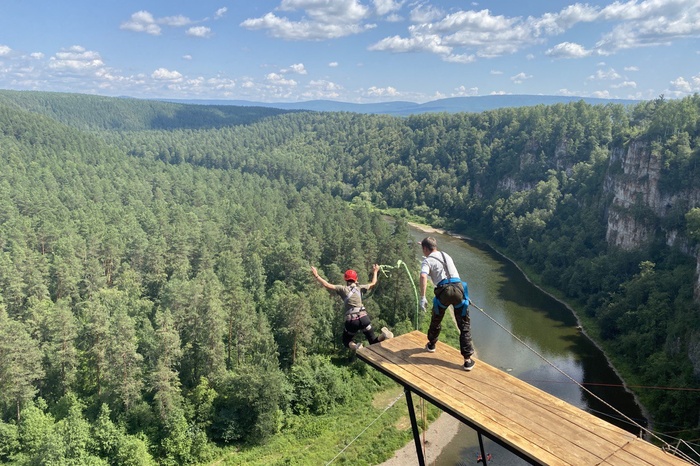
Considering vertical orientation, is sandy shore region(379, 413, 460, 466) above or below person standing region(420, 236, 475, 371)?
below

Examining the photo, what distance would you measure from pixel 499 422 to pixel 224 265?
58039 mm

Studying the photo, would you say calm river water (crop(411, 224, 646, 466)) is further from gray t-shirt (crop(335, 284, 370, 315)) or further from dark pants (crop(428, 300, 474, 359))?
gray t-shirt (crop(335, 284, 370, 315))

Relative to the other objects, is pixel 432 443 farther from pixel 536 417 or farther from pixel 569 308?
pixel 569 308

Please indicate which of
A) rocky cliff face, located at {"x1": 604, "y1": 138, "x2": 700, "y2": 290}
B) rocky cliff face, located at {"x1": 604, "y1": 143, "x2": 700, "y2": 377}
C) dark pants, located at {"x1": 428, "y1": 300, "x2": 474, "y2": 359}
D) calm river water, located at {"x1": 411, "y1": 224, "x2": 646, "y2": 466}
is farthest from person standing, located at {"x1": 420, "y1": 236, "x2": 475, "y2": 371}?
rocky cliff face, located at {"x1": 604, "y1": 138, "x2": 700, "y2": 290}

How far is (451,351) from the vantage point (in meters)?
11.6

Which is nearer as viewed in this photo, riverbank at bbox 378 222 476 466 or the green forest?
riverbank at bbox 378 222 476 466

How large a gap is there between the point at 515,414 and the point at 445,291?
9.85 feet

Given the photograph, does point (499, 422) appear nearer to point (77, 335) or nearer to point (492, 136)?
point (77, 335)

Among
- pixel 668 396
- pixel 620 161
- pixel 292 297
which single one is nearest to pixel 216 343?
pixel 292 297

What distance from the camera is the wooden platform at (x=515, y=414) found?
7684mm

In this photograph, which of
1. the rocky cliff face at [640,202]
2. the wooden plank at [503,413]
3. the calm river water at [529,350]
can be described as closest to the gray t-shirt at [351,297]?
the wooden plank at [503,413]

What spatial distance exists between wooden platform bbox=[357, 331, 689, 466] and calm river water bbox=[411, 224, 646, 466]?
2525cm

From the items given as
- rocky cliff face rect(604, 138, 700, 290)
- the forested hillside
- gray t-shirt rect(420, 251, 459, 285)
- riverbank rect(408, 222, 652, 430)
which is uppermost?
gray t-shirt rect(420, 251, 459, 285)

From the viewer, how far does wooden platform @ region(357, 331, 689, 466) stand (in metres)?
7.68
